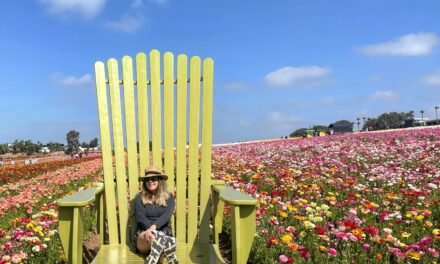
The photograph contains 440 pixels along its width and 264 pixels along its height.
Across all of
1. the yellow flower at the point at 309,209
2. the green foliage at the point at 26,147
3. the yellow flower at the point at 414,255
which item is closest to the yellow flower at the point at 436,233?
the yellow flower at the point at 414,255

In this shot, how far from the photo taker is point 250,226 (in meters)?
2.84

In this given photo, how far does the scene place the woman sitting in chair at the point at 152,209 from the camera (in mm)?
3658

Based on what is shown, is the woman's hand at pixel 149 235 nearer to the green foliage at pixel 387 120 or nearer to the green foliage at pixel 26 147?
the green foliage at pixel 26 147

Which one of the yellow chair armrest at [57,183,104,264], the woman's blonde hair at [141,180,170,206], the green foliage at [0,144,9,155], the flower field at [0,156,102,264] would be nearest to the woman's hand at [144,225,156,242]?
the woman's blonde hair at [141,180,170,206]

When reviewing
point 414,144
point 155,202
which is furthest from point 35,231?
point 414,144

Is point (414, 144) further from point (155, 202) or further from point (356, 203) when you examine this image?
point (155, 202)

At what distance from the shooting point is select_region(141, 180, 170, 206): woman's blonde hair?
388cm

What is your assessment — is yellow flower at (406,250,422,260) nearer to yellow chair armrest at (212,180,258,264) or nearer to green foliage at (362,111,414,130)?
yellow chair armrest at (212,180,258,264)

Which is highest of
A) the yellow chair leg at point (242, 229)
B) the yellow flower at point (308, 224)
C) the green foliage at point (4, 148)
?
the green foliage at point (4, 148)

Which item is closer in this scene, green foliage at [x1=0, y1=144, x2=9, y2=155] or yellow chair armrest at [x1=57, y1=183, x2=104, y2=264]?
yellow chair armrest at [x1=57, y1=183, x2=104, y2=264]

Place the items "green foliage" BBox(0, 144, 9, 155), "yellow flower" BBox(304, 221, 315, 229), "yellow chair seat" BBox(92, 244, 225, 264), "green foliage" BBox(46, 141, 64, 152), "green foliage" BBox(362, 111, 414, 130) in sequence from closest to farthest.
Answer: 1. "yellow chair seat" BBox(92, 244, 225, 264)
2. "yellow flower" BBox(304, 221, 315, 229)
3. "green foliage" BBox(46, 141, 64, 152)
4. "green foliage" BBox(362, 111, 414, 130)
5. "green foliage" BBox(0, 144, 9, 155)

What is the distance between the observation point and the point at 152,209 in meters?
3.87

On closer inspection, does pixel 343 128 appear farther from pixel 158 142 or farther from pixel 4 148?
pixel 4 148

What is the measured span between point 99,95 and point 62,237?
1685 mm
